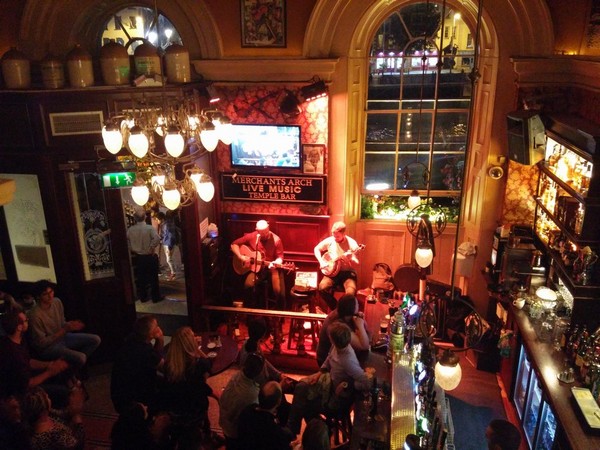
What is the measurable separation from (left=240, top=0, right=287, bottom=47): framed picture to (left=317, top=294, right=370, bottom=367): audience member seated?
A: 3.51m

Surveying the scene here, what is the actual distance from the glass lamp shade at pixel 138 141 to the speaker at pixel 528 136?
3.96m

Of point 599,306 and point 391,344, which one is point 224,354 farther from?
point 599,306

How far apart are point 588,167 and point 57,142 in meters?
5.51

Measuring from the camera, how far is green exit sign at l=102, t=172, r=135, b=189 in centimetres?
579

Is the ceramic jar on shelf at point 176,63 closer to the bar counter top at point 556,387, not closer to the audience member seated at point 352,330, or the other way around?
the audience member seated at point 352,330

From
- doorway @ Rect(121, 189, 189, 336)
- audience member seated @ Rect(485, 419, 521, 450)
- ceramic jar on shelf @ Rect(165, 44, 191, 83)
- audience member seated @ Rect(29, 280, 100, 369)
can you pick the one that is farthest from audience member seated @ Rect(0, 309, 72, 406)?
audience member seated @ Rect(485, 419, 521, 450)

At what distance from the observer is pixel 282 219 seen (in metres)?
7.31

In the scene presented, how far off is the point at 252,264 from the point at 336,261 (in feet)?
3.68

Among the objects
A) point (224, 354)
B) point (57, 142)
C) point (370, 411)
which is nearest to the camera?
point (370, 411)

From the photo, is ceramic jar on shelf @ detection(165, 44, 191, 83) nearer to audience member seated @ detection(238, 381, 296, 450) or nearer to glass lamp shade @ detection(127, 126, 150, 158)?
glass lamp shade @ detection(127, 126, 150, 158)

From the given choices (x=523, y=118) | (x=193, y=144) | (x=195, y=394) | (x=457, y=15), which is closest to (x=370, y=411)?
(x=195, y=394)

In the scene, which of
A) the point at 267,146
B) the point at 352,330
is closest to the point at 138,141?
the point at 352,330

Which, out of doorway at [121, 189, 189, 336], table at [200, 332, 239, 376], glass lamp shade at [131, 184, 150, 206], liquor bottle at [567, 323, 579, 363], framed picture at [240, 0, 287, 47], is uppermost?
framed picture at [240, 0, 287, 47]

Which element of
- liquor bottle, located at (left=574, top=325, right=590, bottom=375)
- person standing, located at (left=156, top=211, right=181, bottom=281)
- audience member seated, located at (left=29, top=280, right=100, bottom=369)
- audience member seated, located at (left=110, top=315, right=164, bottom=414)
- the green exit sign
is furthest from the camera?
person standing, located at (left=156, top=211, right=181, bottom=281)
